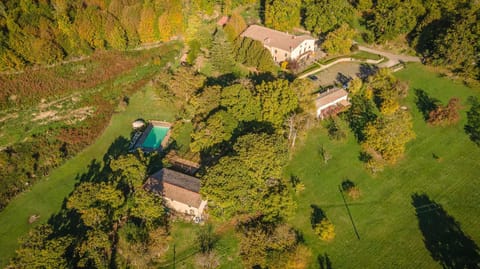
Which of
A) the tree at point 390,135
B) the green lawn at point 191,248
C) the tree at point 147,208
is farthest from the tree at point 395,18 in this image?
the tree at point 147,208

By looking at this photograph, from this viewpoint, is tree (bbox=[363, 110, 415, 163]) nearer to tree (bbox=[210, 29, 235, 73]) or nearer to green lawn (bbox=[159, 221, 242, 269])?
green lawn (bbox=[159, 221, 242, 269])

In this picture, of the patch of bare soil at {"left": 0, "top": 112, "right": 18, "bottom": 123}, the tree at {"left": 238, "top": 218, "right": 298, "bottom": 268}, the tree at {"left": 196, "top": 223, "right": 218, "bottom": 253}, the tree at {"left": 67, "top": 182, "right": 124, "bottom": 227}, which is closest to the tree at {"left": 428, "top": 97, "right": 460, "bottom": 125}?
the tree at {"left": 238, "top": 218, "right": 298, "bottom": 268}

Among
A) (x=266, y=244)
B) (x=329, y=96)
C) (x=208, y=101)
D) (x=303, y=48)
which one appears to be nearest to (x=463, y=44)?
(x=329, y=96)

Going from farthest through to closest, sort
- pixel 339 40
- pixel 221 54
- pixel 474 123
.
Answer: pixel 339 40 → pixel 221 54 → pixel 474 123

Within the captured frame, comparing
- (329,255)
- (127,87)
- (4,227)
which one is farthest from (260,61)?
(4,227)

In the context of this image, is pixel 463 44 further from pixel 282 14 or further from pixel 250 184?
pixel 250 184

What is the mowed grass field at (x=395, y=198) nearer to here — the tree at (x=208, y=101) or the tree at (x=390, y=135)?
the tree at (x=390, y=135)
